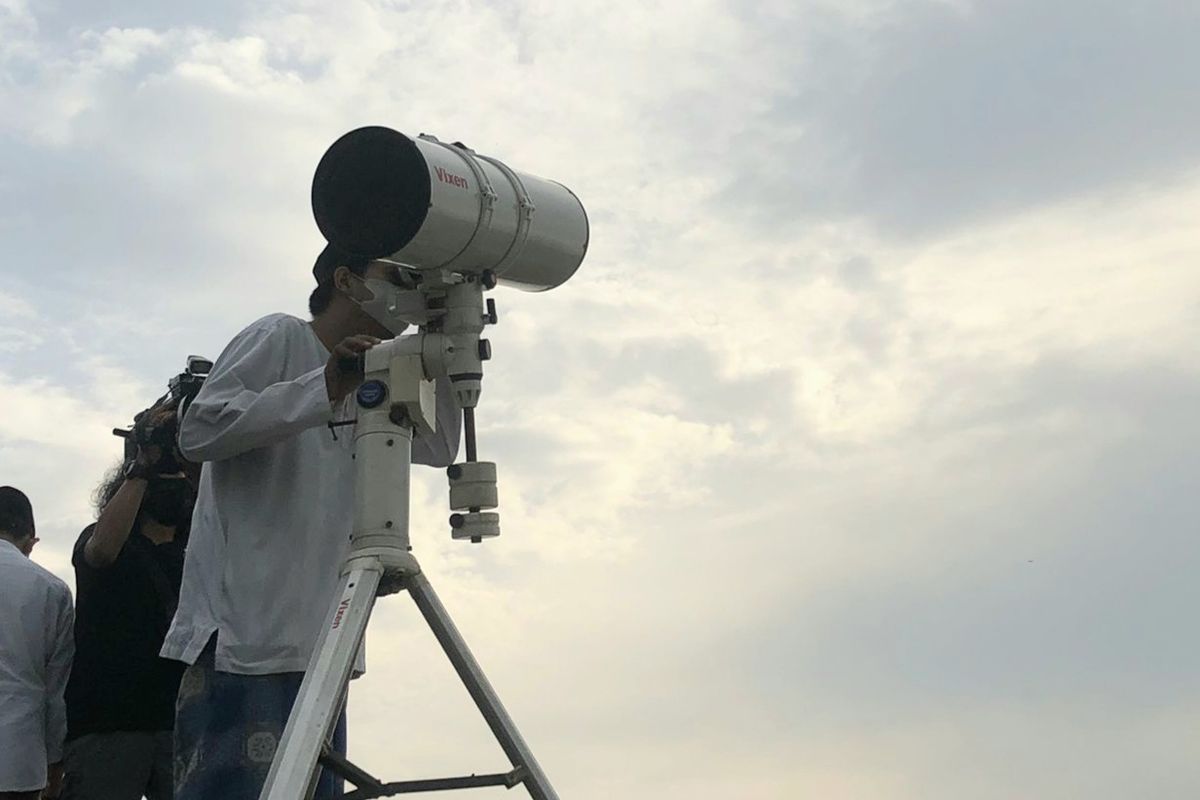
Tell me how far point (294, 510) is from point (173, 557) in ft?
5.28

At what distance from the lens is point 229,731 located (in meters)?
3.33

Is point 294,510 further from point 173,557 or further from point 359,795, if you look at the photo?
point 173,557

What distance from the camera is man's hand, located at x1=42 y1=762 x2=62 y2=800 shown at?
485 cm

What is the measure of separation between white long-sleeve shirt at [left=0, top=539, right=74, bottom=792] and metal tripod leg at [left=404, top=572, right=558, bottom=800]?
2.07 metres

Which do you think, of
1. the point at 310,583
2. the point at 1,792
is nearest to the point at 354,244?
the point at 310,583

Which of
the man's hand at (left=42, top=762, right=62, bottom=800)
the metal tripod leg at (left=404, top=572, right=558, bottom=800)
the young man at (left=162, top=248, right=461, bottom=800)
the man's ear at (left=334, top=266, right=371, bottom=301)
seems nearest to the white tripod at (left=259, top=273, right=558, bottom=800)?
the metal tripod leg at (left=404, top=572, right=558, bottom=800)

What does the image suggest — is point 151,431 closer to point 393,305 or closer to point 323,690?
point 393,305

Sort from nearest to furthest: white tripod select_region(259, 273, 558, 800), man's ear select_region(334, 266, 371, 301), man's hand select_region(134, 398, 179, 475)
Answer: white tripod select_region(259, 273, 558, 800)
man's ear select_region(334, 266, 371, 301)
man's hand select_region(134, 398, 179, 475)

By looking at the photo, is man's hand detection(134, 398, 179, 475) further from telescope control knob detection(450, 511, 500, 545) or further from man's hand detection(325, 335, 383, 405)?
telescope control knob detection(450, 511, 500, 545)

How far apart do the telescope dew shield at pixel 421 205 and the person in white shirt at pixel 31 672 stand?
2020 mm

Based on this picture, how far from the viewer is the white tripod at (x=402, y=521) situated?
2.93m

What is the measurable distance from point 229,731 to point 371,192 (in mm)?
1346

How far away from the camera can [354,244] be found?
3.47 m

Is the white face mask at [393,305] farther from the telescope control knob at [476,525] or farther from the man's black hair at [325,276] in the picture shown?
the telescope control knob at [476,525]
